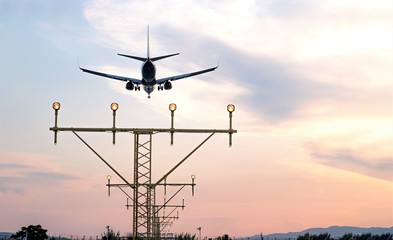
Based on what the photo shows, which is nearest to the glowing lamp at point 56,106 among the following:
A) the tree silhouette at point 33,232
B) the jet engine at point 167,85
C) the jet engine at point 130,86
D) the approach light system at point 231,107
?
the approach light system at point 231,107

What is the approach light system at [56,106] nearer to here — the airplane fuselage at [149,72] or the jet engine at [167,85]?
the jet engine at [167,85]

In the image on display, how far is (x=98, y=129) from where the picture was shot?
32344mm

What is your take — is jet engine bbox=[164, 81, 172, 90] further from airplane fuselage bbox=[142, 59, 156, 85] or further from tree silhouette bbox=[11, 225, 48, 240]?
tree silhouette bbox=[11, 225, 48, 240]

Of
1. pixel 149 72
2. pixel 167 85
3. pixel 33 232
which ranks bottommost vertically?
pixel 33 232

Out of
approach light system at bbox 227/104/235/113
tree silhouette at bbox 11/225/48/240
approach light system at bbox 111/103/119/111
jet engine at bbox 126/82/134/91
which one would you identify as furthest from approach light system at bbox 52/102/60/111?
jet engine at bbox 126/82/134/91

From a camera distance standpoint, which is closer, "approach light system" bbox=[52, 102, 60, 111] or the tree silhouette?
"approach light system" bbox=[52, 102, 60, 111]

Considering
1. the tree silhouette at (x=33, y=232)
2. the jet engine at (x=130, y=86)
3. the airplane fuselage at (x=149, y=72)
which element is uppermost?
the airplane fuselage at (x=149, y=72)

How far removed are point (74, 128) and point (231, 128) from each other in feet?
20.2

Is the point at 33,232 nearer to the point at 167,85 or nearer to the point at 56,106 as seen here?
the point at 167,85

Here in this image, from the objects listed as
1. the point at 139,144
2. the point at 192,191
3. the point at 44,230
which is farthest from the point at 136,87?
the point at 139,144

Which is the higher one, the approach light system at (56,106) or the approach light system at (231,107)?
the approach light system at (56,106)

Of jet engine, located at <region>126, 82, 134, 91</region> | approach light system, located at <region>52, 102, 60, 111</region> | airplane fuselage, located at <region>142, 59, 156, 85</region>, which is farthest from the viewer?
airplane fuselage, located at <region>142, 59, 156, 85</region>

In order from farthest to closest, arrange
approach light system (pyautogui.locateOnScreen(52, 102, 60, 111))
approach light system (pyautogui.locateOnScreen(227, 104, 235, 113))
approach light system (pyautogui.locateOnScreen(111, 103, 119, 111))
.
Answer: approach light system (pyautogui.locateOnScreen(227, 104, 235, 113)) < approach light system (pyautogui.locateOnScreen(52, 102, 60, 111)) < approach light system (pyautogui.locateOnScreen(111, 103, 119, 111))

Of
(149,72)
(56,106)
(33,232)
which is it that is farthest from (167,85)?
(56,106)
